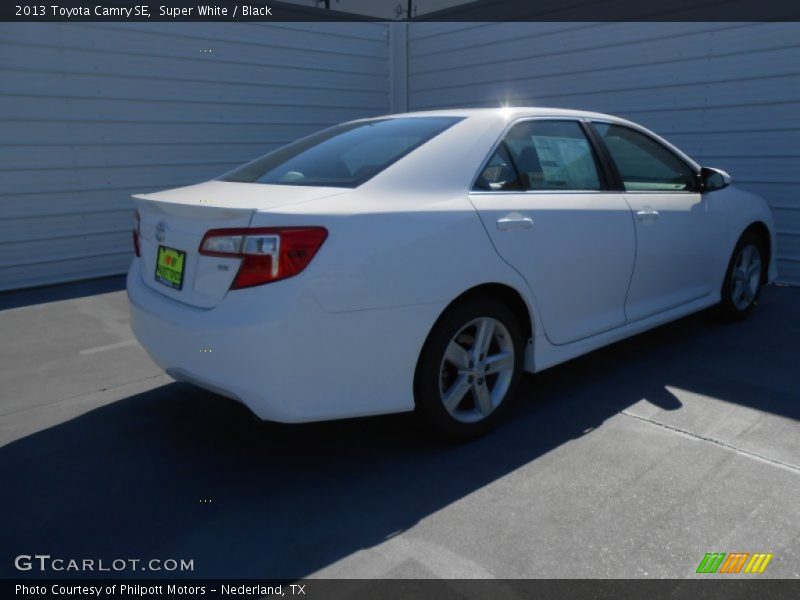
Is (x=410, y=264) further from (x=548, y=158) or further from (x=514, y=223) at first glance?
(x=548, y=158)

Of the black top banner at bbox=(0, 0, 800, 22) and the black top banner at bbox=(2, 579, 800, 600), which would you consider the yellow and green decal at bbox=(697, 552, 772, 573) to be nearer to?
the black top banner at bbox=(2, 579, 800, 600)

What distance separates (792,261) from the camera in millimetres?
6559

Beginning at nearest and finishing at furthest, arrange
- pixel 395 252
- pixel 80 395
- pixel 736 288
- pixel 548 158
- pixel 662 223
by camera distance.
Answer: pixel 395 252
pixel 548 158
pixel 80 395
pixel 662 223
pixel 736 288

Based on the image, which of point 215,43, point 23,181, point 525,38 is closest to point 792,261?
point 525,38

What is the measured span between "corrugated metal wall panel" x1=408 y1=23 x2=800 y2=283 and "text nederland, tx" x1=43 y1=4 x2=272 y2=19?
2948mm

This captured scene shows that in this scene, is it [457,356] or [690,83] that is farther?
[690,83]

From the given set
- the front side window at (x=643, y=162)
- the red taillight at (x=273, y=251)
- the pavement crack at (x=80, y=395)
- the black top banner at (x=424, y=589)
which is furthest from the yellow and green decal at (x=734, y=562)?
the pavement crack at (x=80, y=395)

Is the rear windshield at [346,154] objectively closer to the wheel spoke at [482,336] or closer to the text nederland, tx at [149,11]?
the wheel spoke at [482,336]

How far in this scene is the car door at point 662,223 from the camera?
3.98 m

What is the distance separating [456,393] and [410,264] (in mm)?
713

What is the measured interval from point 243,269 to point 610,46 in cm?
631

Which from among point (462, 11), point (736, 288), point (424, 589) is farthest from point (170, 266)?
point (462, 11)

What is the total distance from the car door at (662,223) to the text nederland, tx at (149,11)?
19.0 ft

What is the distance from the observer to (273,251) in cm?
254
